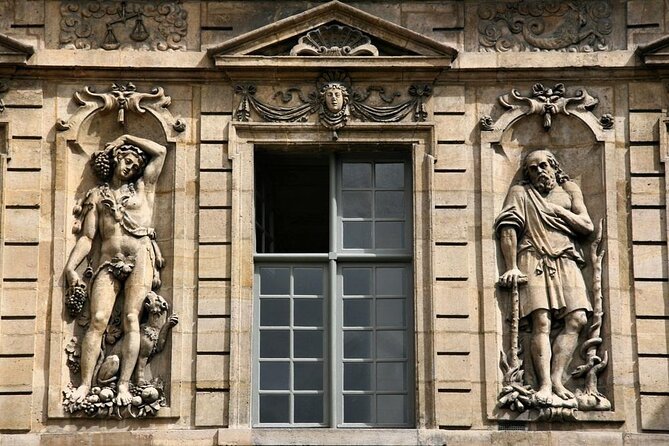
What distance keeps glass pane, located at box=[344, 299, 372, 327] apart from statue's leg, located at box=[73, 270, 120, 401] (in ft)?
7.67

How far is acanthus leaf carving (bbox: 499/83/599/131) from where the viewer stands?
Answer: 19484 millimetres

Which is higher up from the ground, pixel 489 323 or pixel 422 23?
pixel 422 23

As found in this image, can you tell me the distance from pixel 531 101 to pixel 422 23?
1409 millimetres

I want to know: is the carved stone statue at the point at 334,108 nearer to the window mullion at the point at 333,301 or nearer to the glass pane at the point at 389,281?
the window mullion at the point at 333,301

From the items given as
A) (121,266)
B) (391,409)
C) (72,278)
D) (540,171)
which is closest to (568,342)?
(540,171)

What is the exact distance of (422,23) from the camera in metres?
19.7

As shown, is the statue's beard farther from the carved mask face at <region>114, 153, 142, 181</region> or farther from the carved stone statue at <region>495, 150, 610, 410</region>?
the carved mask face at <region>114, 153, 142, 181</region>

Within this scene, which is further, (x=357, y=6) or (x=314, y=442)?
(x=357, y=6)

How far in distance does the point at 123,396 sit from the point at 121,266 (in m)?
1.31

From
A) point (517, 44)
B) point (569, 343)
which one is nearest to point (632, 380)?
point (569, 343)

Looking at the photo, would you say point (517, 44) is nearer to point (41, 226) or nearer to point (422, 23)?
point (422, 23)

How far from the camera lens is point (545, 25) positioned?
64.7 ft

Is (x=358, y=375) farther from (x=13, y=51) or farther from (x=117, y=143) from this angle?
(x=13, y=51)

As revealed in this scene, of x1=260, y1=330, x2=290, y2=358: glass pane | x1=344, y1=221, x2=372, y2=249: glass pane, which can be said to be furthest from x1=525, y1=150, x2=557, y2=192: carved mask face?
x1=260, y1=330, x2=290, y2=358: glass pane
